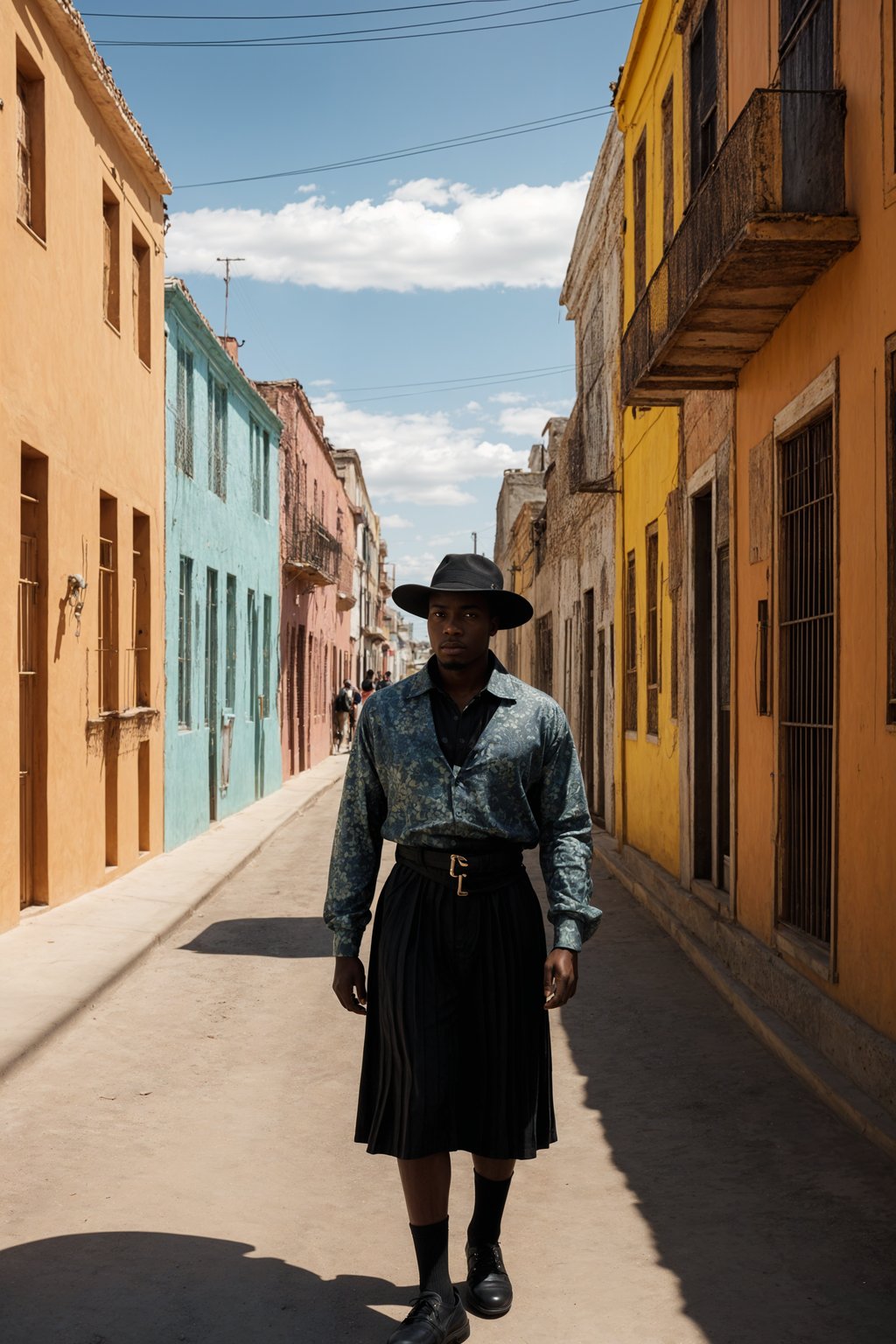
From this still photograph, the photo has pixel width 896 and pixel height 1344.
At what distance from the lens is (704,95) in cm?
1045

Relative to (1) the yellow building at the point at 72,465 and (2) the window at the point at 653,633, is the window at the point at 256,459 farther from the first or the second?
(2) the window at the point at 653,633

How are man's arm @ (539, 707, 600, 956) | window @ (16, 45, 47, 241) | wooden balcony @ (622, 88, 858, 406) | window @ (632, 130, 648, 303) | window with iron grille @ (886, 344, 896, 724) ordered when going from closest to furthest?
man's arm @ (539, 707, 600, 956)
window with iron grille @ (886, 344, 896, 724)
wooden balcony @ (622, 88, 858, 406)
window @ (16, 45, 47, 241)
window @ (632, 130, 648, 303)

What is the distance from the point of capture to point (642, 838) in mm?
13758

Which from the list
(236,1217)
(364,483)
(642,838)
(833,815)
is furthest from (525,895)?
(364,483)

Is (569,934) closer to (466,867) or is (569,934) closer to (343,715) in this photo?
(466,867)

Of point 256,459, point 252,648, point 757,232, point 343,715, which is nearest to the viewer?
point 757,232

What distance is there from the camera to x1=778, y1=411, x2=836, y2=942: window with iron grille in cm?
739

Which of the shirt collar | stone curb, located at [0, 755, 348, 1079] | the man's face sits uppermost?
the man's face

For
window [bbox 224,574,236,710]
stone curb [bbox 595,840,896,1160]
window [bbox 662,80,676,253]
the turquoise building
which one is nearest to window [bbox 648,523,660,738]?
window [bbox 662,80,676,253]

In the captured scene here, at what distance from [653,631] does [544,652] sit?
13157mm

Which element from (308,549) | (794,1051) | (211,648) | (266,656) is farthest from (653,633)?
(308,549)

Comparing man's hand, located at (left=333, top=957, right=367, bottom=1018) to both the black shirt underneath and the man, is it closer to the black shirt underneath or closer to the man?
the man

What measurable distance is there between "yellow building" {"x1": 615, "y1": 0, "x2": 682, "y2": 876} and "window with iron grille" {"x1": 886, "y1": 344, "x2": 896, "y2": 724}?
4.35 metres

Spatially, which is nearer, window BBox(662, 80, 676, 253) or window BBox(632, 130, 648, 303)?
window BBox(662, 80, 676, 253)
